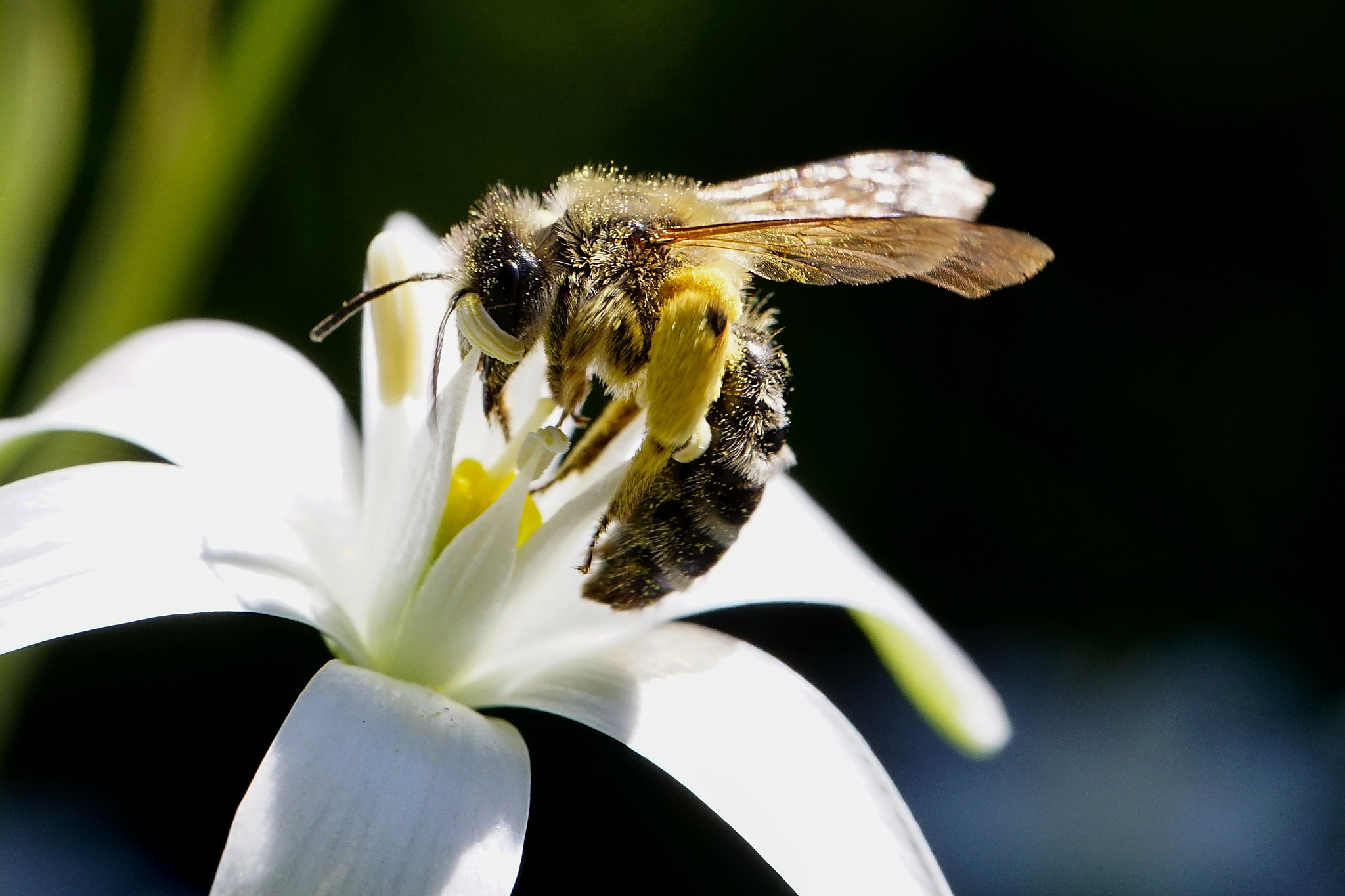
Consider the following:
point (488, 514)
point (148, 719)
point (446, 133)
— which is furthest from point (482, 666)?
point (446, 133)

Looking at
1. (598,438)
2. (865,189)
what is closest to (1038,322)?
(865,189)

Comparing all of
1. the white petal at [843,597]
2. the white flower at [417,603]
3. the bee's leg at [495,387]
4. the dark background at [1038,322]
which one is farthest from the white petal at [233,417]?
the dark background at [1038,322]

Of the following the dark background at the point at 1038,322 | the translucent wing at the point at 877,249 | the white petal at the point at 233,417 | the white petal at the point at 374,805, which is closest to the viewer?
the white petal at the point at 374,805

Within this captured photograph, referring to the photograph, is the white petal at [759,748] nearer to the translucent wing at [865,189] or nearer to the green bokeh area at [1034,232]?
the translucent wing at [865,189]

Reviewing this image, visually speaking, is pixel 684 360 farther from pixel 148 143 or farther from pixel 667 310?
pixel 148 143

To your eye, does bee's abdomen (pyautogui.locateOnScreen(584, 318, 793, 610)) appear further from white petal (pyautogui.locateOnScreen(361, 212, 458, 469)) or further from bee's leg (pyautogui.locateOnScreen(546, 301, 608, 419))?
white petal (pyautogui.locateOnScreen(361, 212, 458, 469))

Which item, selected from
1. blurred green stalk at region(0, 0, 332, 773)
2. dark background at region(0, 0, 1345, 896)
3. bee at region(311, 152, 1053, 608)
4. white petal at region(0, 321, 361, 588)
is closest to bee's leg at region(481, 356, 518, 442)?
bee at region(311, 152, 1053, 608)
